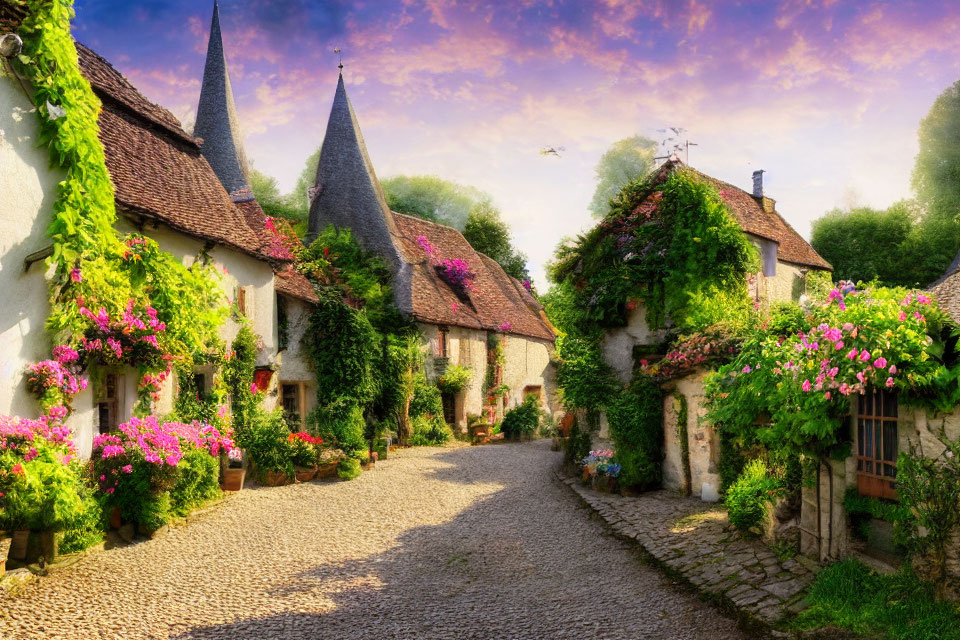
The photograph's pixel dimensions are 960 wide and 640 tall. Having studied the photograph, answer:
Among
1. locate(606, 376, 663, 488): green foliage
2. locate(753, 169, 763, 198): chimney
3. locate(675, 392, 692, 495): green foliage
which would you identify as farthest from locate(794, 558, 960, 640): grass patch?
locate(753, 169, 763, 198): chimney

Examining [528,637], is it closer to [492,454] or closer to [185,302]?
[185,302]

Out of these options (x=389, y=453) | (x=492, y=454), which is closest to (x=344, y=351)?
(x=389, y=453)

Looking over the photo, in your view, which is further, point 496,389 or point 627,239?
point 496,389

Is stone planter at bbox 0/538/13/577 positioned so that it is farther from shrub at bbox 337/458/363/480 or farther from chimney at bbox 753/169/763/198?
chimney at bbox 753/169/763/198

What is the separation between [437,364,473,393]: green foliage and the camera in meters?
21.5

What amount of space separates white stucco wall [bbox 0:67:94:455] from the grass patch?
8659 millimetres

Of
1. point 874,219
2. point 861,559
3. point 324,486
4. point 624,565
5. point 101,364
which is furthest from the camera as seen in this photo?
point 874,219

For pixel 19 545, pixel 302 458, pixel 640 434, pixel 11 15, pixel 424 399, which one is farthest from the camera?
pixel 424 399

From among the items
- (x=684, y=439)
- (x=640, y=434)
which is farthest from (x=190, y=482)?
(x=684, y=439)

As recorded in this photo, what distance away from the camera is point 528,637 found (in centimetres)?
624

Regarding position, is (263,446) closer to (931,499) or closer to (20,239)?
(20,239)

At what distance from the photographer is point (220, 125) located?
781 inches

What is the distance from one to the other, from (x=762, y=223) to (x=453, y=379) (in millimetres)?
10305

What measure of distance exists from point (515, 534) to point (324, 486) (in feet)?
16.3
